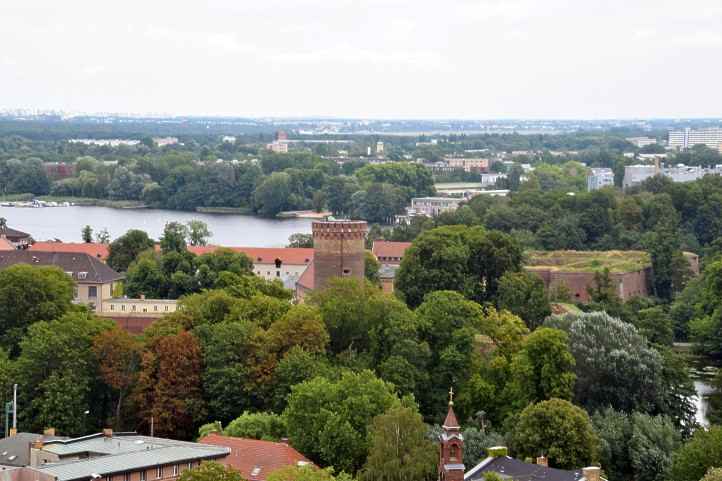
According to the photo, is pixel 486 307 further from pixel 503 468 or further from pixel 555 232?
pixel 555 232

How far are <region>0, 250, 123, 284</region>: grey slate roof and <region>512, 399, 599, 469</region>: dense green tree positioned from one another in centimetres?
3110

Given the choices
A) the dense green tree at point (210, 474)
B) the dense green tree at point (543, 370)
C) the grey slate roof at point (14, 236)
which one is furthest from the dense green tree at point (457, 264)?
the grey slate roof at point (14, 236)

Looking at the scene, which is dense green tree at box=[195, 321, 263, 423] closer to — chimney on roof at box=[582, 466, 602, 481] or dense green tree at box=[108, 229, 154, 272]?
chimney on roof at box=[582, 466, 602, 481]

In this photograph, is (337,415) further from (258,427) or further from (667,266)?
(667,266)

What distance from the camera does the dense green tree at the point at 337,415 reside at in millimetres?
43438

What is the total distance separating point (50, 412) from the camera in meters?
49.5

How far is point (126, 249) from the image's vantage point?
85562mm

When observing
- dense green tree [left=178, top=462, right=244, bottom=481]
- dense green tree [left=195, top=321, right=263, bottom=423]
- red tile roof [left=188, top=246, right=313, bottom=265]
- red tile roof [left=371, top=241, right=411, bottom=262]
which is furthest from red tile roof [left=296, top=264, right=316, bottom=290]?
dense green tree [left=178, top=462, right=244, bottom=481]

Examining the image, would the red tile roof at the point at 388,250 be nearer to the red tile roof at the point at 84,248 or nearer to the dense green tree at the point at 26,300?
the red tile roof at the point at 84,248

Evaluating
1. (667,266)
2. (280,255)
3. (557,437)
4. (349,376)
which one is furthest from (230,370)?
(667,266)

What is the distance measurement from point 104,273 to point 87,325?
746 inches

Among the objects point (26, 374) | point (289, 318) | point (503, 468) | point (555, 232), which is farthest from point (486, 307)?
point (555, 232)

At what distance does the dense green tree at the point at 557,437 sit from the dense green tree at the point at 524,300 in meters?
22.0

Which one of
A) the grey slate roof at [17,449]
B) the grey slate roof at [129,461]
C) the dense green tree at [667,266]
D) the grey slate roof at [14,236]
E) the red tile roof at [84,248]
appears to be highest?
the grey slate roof at [129,461]
